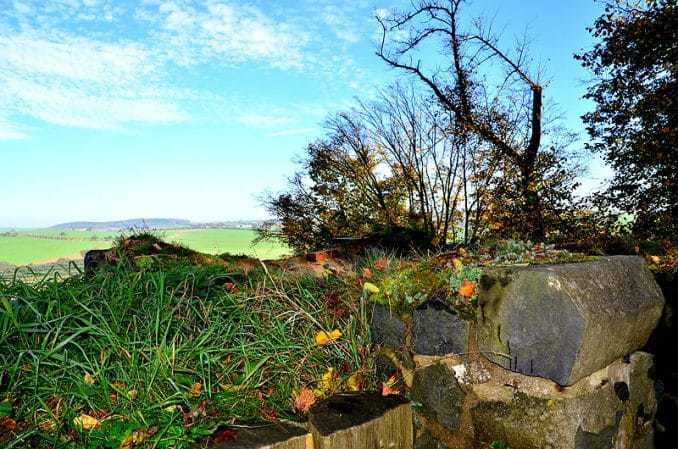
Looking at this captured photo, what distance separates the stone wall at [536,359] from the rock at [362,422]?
146mm

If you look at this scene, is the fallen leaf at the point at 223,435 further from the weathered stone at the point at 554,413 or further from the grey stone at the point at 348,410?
the weathered stone at the point at 554,413

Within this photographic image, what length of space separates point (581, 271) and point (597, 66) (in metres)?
9.01

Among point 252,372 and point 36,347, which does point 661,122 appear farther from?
point 36,347

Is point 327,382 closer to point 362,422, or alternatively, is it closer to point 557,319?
point 362,422

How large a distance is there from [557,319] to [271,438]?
1.08 metres

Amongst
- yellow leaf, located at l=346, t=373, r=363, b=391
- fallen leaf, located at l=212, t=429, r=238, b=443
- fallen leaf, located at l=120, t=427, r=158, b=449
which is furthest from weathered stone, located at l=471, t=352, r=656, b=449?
fallen leaf, located at l=120, t=427, r=158, b=449

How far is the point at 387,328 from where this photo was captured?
212 cm

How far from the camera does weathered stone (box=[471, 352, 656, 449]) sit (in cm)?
168

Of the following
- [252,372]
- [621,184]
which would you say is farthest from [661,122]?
[252,372]

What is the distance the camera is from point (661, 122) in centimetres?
838

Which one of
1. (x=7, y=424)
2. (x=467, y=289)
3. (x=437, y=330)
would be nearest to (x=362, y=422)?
(x=437, y=330)

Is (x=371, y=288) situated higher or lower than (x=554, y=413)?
higher

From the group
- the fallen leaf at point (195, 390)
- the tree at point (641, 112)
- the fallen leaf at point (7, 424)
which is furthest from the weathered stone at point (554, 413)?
the tree at point (641, 112)

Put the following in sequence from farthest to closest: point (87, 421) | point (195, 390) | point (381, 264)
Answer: point (381, 264)
point (195, 390)
point (87, 421)
